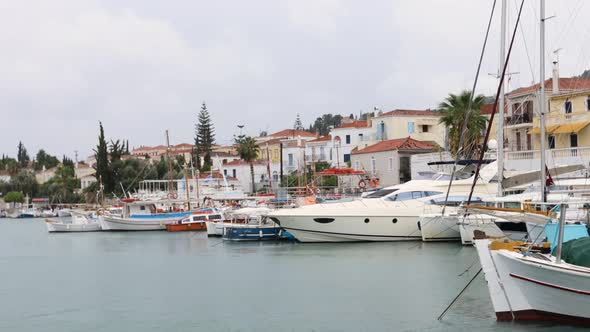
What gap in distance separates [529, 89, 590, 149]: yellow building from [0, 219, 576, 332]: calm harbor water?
14.1m

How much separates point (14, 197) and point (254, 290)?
13221 centimetres

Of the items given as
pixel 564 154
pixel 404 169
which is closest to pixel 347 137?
pixel 404 169

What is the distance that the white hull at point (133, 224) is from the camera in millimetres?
74688

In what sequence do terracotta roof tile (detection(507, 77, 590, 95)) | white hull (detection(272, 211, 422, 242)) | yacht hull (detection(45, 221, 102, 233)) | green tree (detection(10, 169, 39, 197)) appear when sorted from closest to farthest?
white hull (detection(272, 211, 422, 242))
terracotta roof tile (detection(507, 77, 590, 95))
yacht hull (detection(45, 221, 102, 233))
green tree (detection(10, 169, 39, 197))

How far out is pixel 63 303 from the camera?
29875 mm

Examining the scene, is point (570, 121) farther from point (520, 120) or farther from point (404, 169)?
point (404, 169)

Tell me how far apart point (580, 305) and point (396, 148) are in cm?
5581

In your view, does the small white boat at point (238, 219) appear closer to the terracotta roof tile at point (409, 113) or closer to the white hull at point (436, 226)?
the white hull at point (436, 226)

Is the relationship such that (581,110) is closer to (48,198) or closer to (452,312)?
(452,312)

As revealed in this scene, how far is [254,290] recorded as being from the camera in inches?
1218

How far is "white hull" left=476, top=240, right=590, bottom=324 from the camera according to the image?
18.6 meters

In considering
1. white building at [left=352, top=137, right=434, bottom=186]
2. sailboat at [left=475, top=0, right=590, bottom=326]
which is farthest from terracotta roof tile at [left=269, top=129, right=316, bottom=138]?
sailboat at [left=475, top=0, right=590, bottom=326]

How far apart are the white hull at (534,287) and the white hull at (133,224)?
180 feet

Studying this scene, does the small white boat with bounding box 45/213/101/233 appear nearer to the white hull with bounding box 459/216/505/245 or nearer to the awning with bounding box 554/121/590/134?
the awning with bounding box 554/121/590/134
